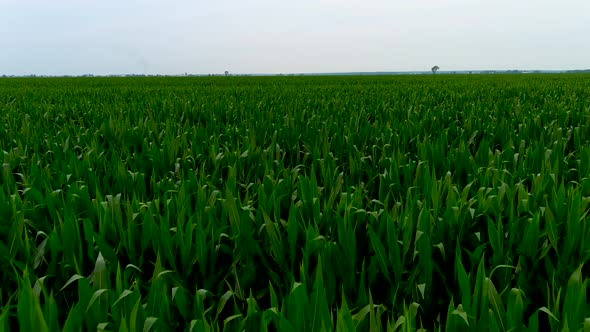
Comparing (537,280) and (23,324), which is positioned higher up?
(23,324)

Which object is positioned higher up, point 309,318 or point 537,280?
point 309,318

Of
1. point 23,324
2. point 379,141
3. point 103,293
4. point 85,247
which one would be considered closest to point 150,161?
point 85,247

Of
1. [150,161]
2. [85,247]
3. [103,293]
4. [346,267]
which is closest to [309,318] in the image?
[346,267]

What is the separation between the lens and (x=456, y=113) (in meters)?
7.93

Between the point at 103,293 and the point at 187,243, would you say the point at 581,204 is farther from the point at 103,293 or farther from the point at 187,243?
the point at 103,293

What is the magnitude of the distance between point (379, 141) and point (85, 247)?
3.72m

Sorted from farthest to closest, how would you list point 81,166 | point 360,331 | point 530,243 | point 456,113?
point 456,113 < point 81,166 < point 530,243 < point 360,331

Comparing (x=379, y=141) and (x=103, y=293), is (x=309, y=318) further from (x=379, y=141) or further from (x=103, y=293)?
(x=379, y=141)

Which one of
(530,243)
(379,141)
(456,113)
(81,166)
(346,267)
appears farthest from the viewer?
(456,113)

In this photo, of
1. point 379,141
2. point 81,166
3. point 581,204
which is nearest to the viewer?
point 581,204

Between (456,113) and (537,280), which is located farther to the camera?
(456,113)

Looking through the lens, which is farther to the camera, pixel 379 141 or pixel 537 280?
pixel 379 141

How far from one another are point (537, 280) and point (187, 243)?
1.64 m

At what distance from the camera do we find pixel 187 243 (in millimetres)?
2186
